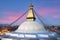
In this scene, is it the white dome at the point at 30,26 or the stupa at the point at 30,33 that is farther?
the white dome at the point at 30,26

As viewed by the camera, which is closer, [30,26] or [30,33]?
[30,33]

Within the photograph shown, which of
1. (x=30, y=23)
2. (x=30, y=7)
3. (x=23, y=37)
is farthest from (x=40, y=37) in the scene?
(x=30, y=7)

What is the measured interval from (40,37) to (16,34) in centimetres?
107

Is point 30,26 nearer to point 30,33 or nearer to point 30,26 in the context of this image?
point 30,26

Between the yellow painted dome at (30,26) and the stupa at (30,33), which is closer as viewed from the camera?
the stupa at (30,33)

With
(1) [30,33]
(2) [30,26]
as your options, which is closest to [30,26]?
(2) [30,26]

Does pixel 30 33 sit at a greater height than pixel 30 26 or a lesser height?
lesser

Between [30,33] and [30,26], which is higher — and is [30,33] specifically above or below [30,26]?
below

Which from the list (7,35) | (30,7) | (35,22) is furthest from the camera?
(30,7)

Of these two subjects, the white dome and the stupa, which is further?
the white dome

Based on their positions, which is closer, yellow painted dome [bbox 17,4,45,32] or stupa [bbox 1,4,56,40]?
stupa [bbox 1,4,56,40]

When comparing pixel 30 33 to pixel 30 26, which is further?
pixel 30 26

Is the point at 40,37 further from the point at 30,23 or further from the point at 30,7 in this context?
the point at 30,7

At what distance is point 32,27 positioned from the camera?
875 centimetres
